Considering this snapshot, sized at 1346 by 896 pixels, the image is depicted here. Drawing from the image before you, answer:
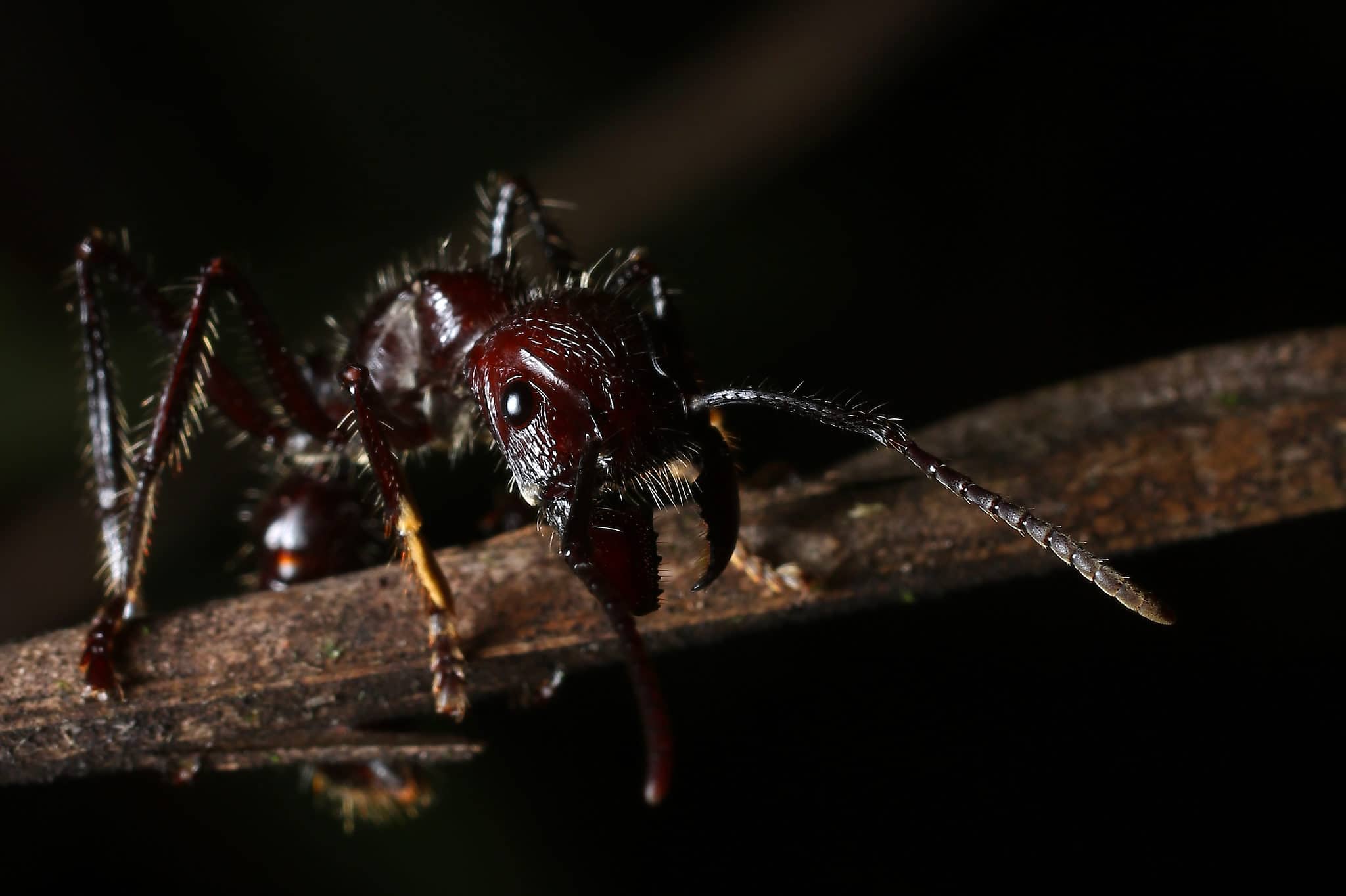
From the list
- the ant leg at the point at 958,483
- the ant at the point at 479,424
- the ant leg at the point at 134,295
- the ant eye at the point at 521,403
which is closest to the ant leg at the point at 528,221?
the ant at the point at 479,424

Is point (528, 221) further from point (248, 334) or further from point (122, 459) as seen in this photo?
point (122, 459)

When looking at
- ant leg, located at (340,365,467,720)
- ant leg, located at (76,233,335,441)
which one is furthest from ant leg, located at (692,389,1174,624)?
ant leg, located at (76,233,335,441)

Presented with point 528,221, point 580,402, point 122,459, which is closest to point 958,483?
point 580,402

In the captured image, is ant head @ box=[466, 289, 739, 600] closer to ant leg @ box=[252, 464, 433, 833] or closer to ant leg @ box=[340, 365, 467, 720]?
ant leg @ box=[340, 365, 467, 720]

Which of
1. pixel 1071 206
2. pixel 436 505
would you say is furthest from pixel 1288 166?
pixel 436 505

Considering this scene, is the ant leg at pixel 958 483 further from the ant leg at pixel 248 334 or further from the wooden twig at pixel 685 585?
the ant leg at pixel 248 334

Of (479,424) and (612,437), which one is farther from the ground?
(479,424)
